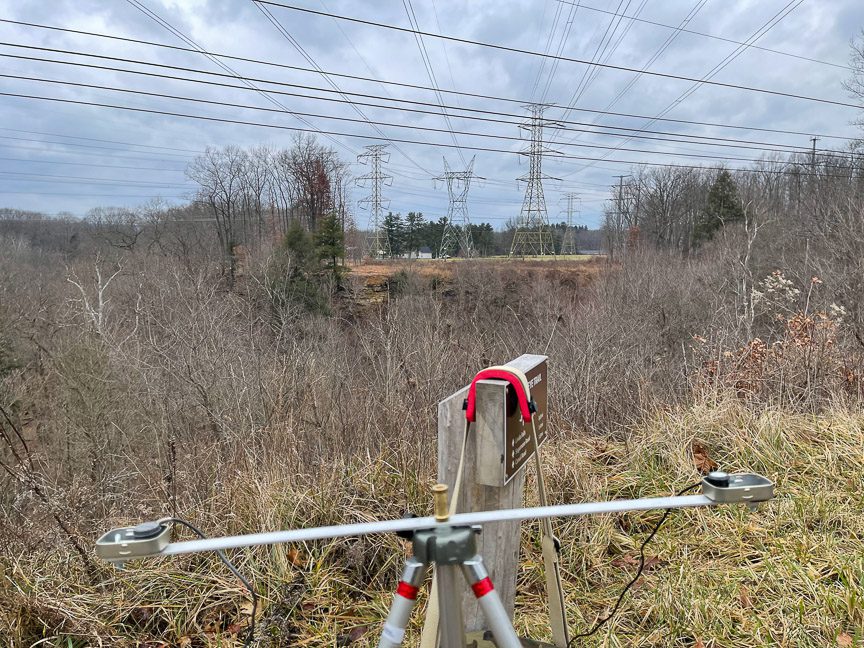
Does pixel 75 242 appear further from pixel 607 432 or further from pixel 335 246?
pixel 607 432

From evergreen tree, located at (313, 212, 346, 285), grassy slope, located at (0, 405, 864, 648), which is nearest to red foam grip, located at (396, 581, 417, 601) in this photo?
grassy slope, located at (0, 405, 864, 648)

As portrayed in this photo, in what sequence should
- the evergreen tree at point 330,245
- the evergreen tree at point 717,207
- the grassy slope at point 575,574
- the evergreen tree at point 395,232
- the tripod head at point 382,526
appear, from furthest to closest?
the evergreen tree at point 395,232
the evergreen tree at point 717,207
the evergreen tree at point 330,245
the grassy slope at point 575,574
the tripod head at point 382,526

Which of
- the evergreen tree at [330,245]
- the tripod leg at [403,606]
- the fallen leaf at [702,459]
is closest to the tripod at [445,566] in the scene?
the tripod leg at [403,606]

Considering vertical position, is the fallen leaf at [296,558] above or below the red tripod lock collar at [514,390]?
below

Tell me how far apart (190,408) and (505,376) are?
33.7 ft

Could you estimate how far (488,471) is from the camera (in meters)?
1.63

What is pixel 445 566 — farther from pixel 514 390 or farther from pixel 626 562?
pixel 626 562

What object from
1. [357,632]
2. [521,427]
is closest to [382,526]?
[521,427]

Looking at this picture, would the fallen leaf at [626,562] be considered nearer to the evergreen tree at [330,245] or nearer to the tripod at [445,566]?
the tripod at [445,566]

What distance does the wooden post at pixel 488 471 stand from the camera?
159cm

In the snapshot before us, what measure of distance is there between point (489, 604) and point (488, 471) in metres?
0.57

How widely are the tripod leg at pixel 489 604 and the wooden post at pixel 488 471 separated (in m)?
0.53

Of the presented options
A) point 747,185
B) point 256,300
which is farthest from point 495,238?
point 256,300

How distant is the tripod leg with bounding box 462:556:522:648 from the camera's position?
108 cm
